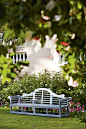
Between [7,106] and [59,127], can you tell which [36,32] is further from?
[7,106]

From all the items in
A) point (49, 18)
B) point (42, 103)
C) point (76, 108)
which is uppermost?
point (49, 18)

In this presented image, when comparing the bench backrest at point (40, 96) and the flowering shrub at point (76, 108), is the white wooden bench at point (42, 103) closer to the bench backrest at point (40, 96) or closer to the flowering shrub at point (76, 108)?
the bench backrest at point (40, 96)

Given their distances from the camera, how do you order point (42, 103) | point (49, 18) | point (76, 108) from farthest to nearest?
point (42, 103) < point (76, 108) < point (49, 18)

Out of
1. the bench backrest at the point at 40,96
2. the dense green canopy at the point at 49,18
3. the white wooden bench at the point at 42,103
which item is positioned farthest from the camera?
the bench backrest at the point at 40,96

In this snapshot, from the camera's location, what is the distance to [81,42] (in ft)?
5.57

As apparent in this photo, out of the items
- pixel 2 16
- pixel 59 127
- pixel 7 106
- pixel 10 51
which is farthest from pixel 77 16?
pixel 7 106

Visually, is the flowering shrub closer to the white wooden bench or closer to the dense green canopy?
the white wooden bench

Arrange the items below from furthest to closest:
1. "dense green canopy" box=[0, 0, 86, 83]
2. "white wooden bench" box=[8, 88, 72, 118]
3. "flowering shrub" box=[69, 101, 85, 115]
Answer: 1. "white wooden bench" box=[8, 88, 72, 118]
2. "flowering shrub" box=[69, 101, 85, 115]
3. "dense green canopy" box=[0, 0, 86, 83]

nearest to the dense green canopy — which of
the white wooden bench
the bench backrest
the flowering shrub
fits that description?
the flowering shrub

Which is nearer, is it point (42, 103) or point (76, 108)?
point (76, 108)

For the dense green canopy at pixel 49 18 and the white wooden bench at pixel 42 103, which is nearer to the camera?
the dense green canopy at pixel 49 18

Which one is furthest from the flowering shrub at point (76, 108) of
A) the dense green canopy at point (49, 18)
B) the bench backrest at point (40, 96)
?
the dense green canopy at point (49, 18)

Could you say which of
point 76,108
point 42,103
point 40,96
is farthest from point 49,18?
point 40,96

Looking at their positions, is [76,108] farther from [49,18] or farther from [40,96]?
[49,18]
